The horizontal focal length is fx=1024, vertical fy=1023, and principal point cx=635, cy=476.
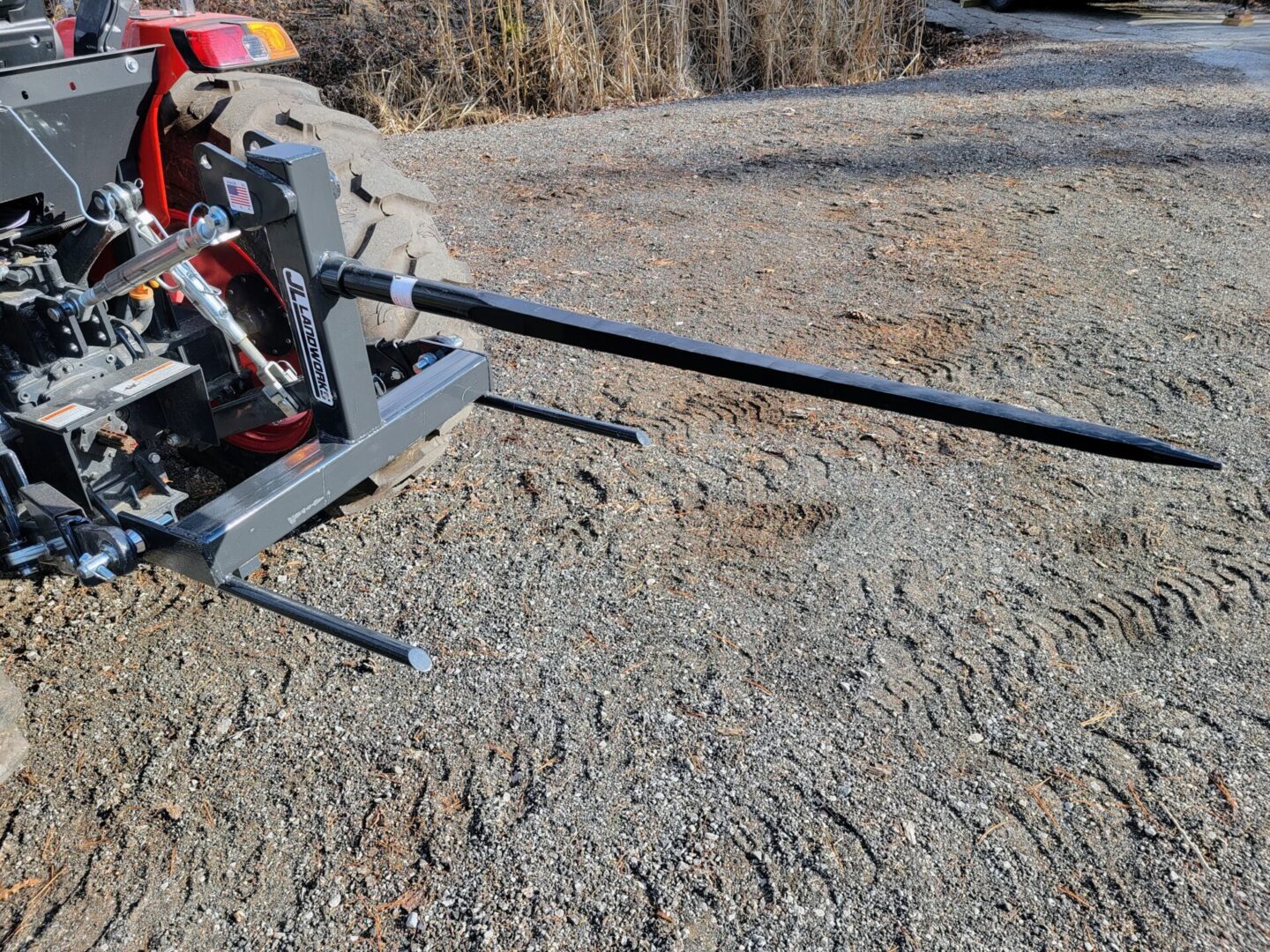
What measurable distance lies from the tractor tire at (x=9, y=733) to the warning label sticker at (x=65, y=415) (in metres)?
0.57

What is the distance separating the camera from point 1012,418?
1.55m

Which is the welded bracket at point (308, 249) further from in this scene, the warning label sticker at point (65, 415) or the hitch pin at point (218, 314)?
the warning label sticker at point (65, 415)

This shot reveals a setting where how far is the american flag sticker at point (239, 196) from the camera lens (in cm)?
196

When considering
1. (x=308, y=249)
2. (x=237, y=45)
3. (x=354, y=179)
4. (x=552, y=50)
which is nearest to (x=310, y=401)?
(x=308, y=249)

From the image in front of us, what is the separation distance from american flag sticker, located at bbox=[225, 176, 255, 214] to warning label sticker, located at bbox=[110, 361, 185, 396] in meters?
0.60

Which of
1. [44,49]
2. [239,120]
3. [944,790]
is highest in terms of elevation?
[44,49]

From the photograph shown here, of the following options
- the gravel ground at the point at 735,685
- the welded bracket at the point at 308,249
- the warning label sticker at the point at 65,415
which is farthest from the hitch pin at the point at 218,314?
the gravel ground at the point at 735,685

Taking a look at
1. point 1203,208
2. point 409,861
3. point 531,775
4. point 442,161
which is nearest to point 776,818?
point 531,775

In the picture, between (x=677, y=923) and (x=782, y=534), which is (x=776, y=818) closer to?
(x=677, y=923)

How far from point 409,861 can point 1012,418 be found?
1463mm

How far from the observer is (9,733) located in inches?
90.5

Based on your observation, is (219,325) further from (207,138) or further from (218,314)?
(207,138)

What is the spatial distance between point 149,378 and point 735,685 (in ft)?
5.18

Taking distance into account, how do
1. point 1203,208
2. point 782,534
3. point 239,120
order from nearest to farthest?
1. point 239,120
2. point 782,534
3. point 1203,208
